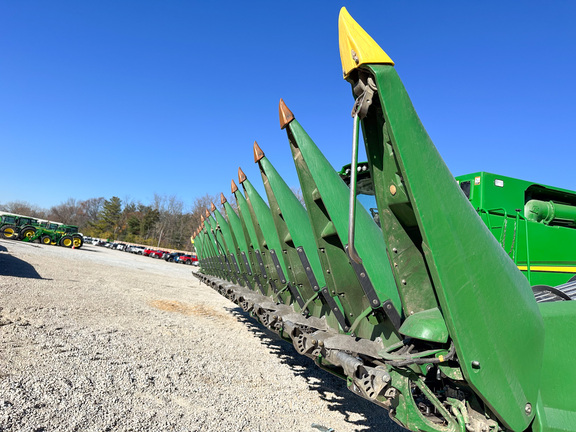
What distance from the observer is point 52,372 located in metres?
3.96

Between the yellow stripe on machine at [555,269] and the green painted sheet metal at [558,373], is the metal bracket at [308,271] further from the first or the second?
the yellow stripe on machine at [555,269]

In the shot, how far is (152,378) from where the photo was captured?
13.8 feet

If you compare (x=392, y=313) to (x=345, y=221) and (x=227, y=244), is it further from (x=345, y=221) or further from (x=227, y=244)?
(x=227, y=244)

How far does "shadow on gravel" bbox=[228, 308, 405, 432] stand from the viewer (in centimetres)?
368

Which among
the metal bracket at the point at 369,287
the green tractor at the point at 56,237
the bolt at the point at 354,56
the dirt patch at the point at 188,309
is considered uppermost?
the bolt at the point at 354,56

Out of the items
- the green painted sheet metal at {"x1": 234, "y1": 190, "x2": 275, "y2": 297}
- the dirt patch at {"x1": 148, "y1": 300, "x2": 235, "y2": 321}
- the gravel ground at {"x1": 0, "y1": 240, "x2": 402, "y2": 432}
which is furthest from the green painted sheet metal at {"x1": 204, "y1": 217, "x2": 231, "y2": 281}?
the green painted sheet metal at {"x1": 234, "y1": 190, "x2": 275, "y2": 297}

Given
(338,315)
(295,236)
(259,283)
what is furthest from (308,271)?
(259,283)

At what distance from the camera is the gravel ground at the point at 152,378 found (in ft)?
10.6

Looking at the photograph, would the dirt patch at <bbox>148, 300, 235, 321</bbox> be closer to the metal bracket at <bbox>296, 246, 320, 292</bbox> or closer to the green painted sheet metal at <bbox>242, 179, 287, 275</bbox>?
the green painted sheet metal at <bbox>242, 179, 287, 275</bbox>

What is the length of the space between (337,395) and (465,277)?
3.37 meters

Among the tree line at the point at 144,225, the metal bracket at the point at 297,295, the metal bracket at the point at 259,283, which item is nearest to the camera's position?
the metal bracket at the point at 297,295

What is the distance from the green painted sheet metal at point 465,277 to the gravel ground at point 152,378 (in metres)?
A: 2.20

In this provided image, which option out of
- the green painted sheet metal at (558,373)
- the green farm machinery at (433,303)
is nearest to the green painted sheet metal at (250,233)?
the green farm machinery at (433,303)

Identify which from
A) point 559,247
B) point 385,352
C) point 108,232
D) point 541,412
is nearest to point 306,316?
point 385,352
